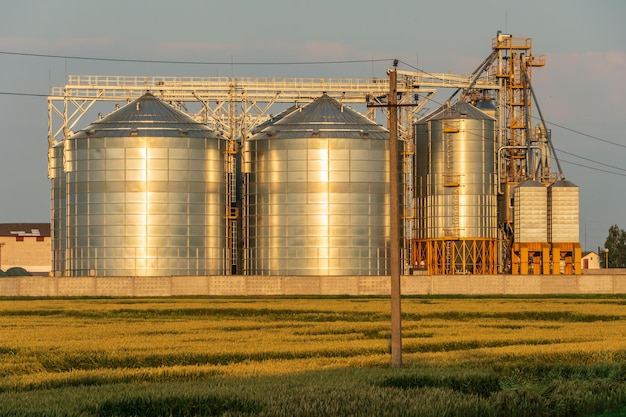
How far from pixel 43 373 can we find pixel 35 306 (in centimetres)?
3876

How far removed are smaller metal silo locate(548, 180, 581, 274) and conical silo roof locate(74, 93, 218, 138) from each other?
31.1 meters

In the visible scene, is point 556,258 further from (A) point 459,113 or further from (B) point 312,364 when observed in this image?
(B) point 312,364

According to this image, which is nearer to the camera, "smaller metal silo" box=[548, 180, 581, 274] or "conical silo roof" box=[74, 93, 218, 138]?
"smaller metal silo" box=[548, 180, 581, 274]

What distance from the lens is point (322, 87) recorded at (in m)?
111

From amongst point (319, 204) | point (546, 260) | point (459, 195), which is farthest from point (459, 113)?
point (319, 204)

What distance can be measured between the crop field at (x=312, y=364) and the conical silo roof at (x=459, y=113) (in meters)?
43.8

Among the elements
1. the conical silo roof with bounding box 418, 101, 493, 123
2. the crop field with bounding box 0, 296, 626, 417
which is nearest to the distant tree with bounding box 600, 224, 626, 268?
the conical silo roof with bounding box 418, 101, 493, 123

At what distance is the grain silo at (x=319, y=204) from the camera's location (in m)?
100

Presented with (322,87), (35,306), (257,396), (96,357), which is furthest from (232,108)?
(257,396)

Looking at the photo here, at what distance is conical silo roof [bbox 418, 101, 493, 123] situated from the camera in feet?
348

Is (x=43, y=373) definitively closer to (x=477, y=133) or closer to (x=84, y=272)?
(x=84, y=272)

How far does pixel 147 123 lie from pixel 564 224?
38.1 metres

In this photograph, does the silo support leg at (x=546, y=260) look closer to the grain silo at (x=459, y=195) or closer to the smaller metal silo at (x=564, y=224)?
the smaller metal silo at (x=564, y=224)

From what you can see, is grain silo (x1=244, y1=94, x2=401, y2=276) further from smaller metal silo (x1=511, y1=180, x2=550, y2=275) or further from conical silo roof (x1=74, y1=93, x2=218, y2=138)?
smaller metal silo (x1=511, y1=180, x2=550, y2=275)
